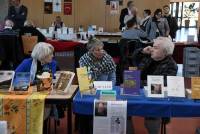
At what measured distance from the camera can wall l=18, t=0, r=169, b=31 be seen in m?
10.5

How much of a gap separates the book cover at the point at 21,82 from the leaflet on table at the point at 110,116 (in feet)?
1.90

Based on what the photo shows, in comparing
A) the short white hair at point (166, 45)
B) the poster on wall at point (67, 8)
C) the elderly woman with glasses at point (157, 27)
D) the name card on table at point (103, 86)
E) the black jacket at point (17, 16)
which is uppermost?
the poster on wall at point (67, 8)

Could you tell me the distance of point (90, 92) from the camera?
9.58 ft

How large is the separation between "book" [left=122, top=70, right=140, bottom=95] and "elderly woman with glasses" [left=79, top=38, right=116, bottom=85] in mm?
1029

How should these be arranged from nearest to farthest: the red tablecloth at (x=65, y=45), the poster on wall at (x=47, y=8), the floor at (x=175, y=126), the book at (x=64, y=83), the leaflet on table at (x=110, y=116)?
the leaflet on table at (x=110, y=116)
the book at (x=64, y=83)
the floor at (x=175, y=126)
the red tablecloth at (x=65, y=45)
the poster on wall at (x=47, y=8)

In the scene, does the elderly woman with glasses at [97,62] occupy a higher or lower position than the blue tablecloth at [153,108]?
higher

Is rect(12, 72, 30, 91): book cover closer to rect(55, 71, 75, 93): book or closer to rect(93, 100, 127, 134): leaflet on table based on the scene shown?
rect(55, 71, 75, 93): book

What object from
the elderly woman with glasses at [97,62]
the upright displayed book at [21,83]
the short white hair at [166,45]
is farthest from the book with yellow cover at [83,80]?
the elderly woman with glasses at [97,62]

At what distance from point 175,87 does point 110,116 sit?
530 mm

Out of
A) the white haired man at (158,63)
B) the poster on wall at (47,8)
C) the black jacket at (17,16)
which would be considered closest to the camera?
the white haired man at (158,63)

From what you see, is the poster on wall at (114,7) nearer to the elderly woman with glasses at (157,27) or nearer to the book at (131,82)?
the elderly woman with glasses at (157,27)

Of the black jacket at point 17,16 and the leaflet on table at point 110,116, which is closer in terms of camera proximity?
the leaflet on table at point 110,116

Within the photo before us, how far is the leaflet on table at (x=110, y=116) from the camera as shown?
270 cm

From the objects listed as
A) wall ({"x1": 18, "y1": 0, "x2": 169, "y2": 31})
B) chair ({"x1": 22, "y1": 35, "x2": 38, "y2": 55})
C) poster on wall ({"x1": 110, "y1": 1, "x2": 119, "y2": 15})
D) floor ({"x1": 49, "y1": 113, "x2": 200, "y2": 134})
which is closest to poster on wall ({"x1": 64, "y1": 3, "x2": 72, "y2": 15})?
wall ({"x1": 18, "y1": 0, "x2": 169, "y2": 31})
